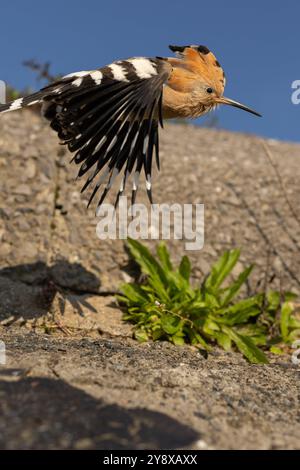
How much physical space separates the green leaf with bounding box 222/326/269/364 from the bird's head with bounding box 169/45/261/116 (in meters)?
1.74

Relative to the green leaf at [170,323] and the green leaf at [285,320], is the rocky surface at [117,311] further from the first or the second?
the green leaf at [285,320]

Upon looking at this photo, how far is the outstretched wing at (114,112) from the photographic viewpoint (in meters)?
3.15

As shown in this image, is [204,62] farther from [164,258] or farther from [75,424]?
[75,424]

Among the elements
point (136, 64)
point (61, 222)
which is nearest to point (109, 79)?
point (136, 64)

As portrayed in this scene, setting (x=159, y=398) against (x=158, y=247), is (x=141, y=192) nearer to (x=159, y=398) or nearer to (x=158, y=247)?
(x=158, y=247)

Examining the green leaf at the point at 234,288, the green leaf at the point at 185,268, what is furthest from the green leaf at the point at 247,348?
the green leaf at the point at 185,268

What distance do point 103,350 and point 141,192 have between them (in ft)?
8.28

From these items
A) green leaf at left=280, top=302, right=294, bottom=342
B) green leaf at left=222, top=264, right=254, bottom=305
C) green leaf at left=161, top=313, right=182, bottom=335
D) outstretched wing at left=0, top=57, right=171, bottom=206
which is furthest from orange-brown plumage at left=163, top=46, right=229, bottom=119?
green leaf at left=280, top=302, right=294, bottom=342

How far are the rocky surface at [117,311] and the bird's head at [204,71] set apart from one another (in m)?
1.72

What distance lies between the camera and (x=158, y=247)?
4961 mm

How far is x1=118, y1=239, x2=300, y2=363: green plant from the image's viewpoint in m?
4.28

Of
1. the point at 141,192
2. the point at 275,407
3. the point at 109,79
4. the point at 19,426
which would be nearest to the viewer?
the point at 19,426

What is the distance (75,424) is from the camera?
215 cm

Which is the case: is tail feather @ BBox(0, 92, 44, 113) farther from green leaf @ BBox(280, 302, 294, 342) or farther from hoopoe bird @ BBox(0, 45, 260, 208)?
green leaf @ BBox(280, 302, 294, 342)
